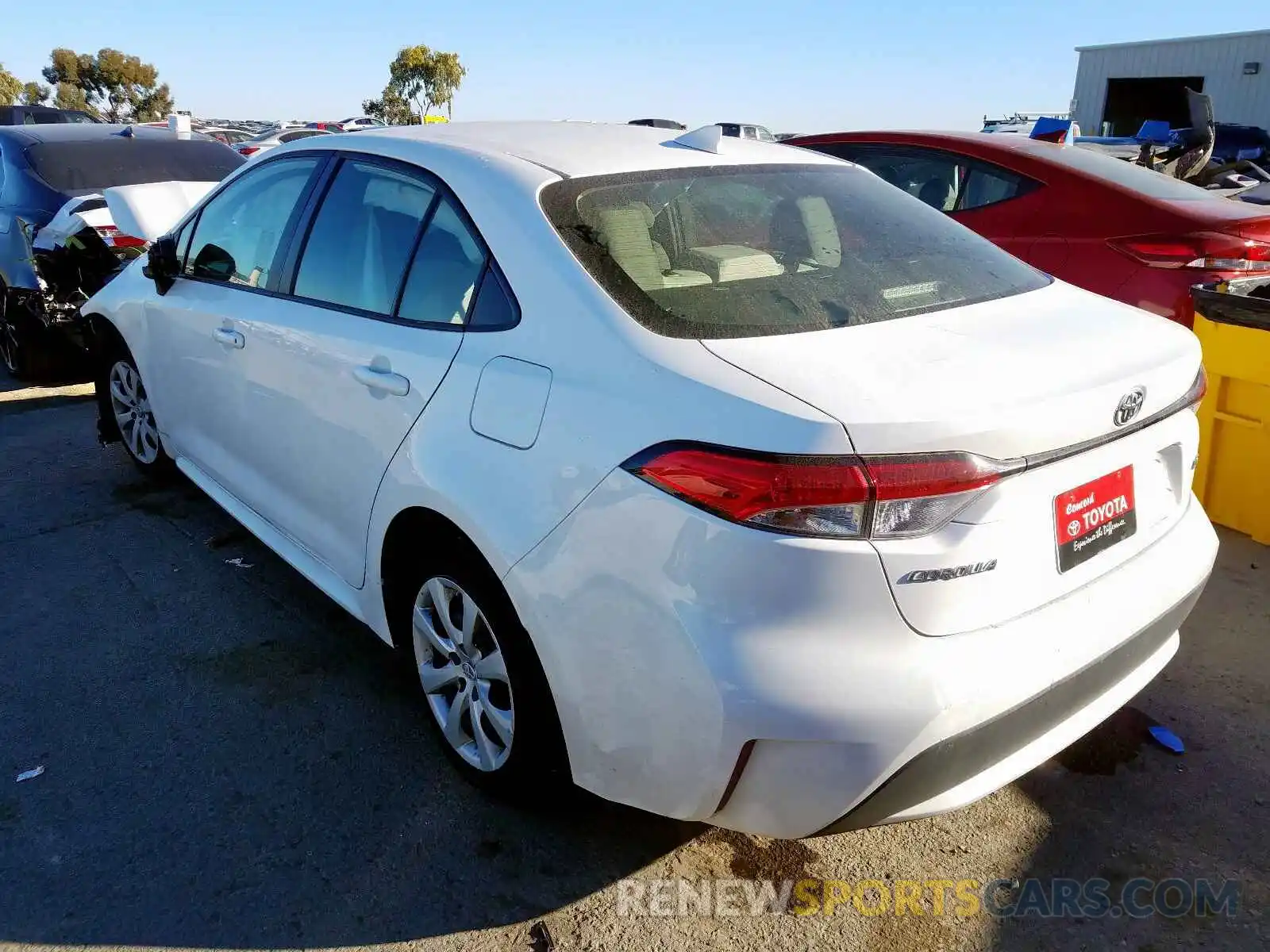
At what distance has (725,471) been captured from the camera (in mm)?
1794

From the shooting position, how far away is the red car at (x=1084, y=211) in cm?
446

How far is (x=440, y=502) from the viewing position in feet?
7.71

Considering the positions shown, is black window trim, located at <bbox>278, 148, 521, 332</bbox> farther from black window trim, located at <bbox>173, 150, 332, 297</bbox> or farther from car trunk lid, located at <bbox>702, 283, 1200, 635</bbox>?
car trunk lid, located at <bbox>702, 283, 1200, 635</bbox>

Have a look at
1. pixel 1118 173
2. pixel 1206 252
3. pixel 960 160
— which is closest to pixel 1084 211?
pixel 1118 173

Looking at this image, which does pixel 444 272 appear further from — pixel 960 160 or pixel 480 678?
pixel 960 160

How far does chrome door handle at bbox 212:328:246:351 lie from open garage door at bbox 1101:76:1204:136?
4167 cm

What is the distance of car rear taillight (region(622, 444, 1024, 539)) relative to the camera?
175 centimetres

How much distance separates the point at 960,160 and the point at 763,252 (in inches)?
131

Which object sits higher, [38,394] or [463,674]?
[463,674]

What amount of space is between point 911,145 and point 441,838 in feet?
14.8

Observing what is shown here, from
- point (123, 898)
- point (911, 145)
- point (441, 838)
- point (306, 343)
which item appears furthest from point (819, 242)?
point (911, 145)

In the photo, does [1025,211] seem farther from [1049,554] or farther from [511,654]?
[511,654]

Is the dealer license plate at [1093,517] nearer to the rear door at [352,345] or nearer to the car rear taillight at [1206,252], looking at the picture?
the rear door at [352,345]

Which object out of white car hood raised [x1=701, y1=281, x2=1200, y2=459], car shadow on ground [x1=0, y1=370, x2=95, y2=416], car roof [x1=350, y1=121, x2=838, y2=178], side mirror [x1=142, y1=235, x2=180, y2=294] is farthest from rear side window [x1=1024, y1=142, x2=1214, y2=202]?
car shadow on ground [x1=0, y1=370, x2=95, y2=416]
